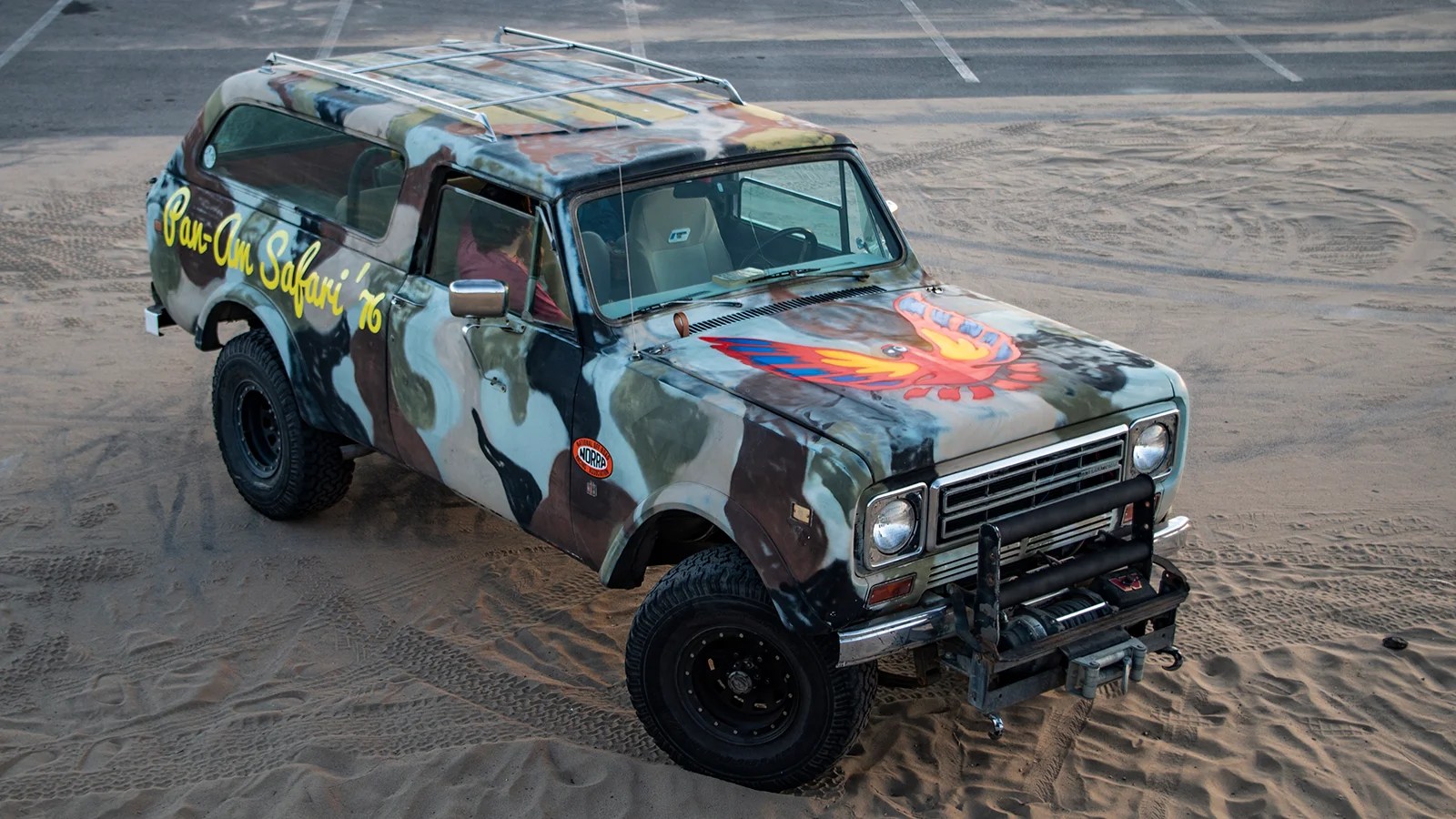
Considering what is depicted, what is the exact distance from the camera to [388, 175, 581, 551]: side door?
17.1 ft

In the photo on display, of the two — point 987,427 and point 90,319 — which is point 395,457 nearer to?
point 987,427

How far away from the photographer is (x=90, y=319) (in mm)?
9305

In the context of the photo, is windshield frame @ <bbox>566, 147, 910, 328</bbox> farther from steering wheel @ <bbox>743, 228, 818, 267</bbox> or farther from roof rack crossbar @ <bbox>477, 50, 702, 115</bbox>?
roof rack crossbar @ <bbox>477, 50, 702, 115</bbox>

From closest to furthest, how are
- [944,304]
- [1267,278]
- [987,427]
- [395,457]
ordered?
[987,427] → [944,304] → [395,457] → [1267,278]

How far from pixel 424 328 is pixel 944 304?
2.04 m

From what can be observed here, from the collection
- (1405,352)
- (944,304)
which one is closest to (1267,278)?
(1405,352)

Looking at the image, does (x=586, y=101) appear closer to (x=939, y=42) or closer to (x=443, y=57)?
(x=443, y=57)

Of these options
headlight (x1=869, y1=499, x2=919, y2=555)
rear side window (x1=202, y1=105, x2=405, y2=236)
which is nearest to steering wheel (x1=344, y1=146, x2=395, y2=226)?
rear side window (x1=202, y1=105, x2=405, y2=236)

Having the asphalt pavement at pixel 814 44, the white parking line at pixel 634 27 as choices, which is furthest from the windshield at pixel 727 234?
the white parking line at pixel 634 27

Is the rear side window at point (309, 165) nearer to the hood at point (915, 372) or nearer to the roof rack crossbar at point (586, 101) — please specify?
the roof rack crossbar at point (586, 101)

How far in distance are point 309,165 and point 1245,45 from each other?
45.9 feet

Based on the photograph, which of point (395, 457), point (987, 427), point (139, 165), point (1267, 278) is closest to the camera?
point (987, 427)

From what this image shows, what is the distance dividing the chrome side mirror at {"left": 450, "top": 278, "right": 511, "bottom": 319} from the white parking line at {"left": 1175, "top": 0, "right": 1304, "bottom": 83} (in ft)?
42.3

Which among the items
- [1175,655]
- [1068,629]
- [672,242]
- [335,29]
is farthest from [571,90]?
[335,29]
